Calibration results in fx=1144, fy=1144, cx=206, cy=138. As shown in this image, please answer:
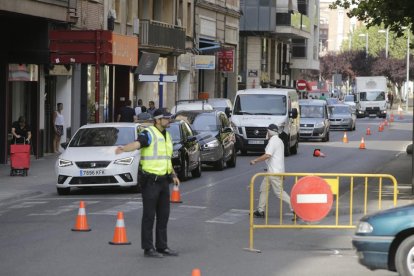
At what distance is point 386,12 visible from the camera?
25.0 metres

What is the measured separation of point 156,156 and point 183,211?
6.14 meters

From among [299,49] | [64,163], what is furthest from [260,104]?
[299,49]

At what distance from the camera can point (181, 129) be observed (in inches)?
1111

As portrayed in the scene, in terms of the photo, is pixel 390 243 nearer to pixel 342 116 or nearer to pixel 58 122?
pixel 58 122

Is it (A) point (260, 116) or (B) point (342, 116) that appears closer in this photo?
(A) point (260, 116)

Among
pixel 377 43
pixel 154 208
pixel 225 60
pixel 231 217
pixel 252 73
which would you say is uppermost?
pixel 377 43

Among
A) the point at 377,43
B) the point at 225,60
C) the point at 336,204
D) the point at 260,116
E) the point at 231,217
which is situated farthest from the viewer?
the point at 377,43

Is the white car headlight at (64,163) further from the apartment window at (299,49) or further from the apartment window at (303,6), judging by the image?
the apartment window at (299,49)

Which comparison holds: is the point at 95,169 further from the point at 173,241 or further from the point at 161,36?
the point at 161,36

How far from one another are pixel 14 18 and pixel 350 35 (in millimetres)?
141727

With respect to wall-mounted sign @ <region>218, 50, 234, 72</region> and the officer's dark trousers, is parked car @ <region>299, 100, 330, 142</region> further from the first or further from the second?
the officer's dark trousers

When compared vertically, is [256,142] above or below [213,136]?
below

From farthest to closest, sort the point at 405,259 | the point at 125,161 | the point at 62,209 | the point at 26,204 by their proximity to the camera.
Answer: the point at 125,161 < the point at 26,204 < the point at 62,209 < the point at 405,259

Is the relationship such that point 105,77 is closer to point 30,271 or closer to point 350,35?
point 30,271
